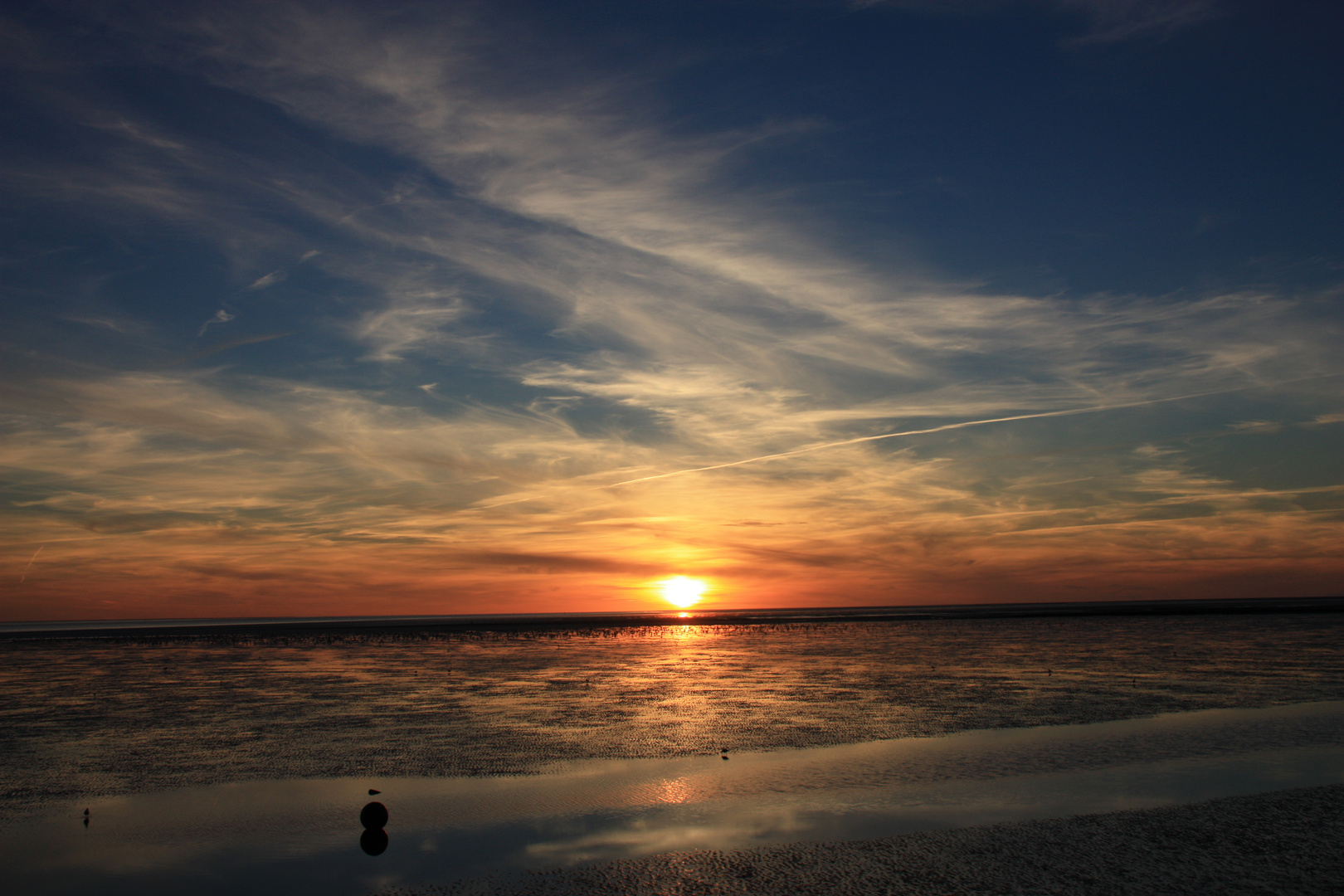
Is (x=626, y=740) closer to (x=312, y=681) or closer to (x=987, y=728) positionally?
(x=987, y=728)

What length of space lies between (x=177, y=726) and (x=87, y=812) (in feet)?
30.6

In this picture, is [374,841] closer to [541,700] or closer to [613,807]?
[613,807]

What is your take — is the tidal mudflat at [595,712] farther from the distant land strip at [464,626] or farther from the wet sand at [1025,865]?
the distant land strip at [464,626]

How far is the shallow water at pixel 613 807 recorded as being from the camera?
34.9ft

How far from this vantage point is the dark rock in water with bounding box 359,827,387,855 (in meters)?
11.2

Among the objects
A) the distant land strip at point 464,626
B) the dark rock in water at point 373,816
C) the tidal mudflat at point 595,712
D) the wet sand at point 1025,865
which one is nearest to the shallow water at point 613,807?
the tidal mudflat at point 595,712

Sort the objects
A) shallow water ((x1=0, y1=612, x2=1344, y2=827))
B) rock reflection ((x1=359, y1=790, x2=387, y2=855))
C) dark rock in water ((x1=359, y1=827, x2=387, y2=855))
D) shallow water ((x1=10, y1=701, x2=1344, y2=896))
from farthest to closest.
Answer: shallow water ((x1=0, y1=612, x2=1344, y2=827)) → rock reflection ((x1=359, y1=790, x2=387, y2=855)) → dark rock in water ((x1=359, y1=827, x2=387, y2=855)) → shallow water ((x1=10, y1=701, x2=1344, y2=896))

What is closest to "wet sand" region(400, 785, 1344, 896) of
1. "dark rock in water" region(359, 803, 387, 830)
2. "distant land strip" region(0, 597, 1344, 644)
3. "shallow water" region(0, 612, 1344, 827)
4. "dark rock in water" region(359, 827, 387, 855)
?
"dark rock in water" region(359, 827, 387, 855)

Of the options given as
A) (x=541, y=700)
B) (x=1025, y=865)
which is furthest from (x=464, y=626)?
(x=1025, y=865)

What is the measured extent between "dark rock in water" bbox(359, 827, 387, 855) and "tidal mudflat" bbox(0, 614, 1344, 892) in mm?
234

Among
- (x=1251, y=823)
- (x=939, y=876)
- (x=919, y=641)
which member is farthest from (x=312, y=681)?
(x=919, y=641)

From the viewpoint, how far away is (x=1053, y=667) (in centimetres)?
3344

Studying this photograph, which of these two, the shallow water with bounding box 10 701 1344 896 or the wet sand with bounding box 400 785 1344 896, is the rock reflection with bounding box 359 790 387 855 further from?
the wet sand with bounding box 400 785 1344 896

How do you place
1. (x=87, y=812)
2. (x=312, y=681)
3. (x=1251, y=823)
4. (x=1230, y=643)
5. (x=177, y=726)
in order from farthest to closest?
(x=1230, y=643) → (x=312, y=681) → (x=177, y=726) → (x=87, y=812) → (x=1251, y=823)
